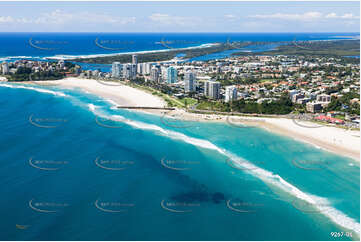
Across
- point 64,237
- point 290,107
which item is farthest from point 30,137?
point 290,107

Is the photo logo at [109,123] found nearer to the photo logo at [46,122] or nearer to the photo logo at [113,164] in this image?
the photo logo at [46,122]

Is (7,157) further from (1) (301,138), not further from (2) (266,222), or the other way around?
(1) (301,138)

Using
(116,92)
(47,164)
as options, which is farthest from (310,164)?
(116,92)

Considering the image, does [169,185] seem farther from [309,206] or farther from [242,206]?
[309,206]

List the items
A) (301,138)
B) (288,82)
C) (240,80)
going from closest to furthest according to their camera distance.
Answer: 1. (301,138)
2. (288,82)
3. (240,80)

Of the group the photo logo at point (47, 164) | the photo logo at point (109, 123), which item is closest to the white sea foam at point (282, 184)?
the photo logo at point (109, 123)

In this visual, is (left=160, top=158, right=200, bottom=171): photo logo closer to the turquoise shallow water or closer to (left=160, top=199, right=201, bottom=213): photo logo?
the turquoise shallow water
